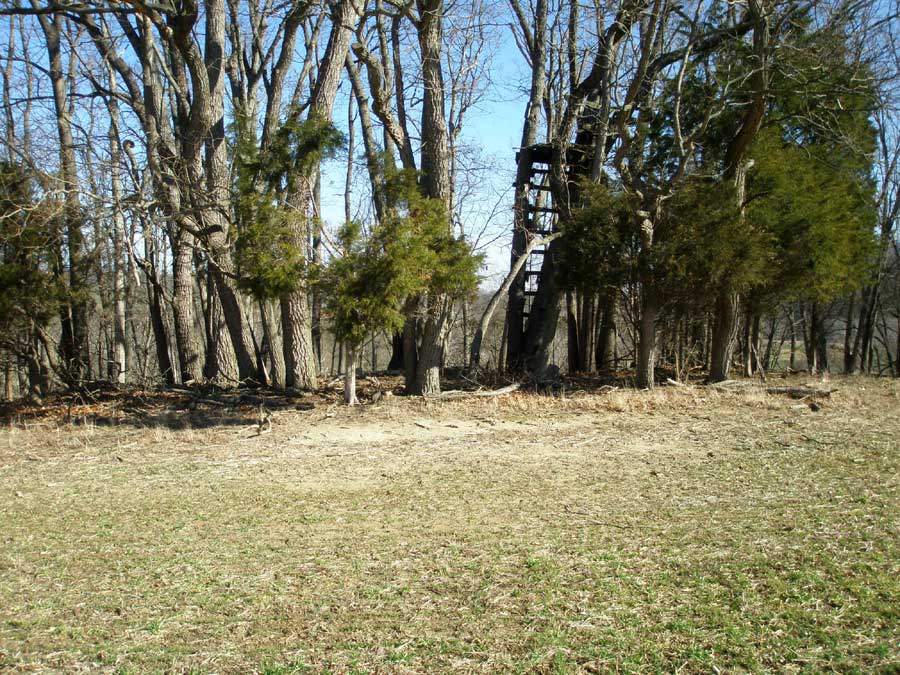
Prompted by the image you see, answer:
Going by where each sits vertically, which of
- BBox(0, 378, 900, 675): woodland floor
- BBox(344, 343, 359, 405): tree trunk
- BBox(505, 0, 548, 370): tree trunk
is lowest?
BBox(0, 378, 900, 675): woodland floor

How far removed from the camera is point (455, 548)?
17.7 feet

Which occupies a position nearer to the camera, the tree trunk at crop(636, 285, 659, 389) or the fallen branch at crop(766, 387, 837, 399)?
the fallen branch at crop(766, 387, 837, 399)

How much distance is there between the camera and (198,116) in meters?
11.4

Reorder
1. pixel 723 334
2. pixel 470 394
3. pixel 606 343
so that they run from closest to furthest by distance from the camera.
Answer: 1. pixel 470 394
2. pixel 723 334
3. pixel 606 343

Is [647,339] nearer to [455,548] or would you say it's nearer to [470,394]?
[470,394]

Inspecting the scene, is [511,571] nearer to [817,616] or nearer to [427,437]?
Result: [817,616]

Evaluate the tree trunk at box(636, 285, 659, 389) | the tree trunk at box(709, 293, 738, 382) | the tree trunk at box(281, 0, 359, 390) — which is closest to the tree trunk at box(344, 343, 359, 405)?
the tree trunk at box(281, 0, 359, 390)

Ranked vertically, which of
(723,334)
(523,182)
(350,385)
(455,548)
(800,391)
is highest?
(523,182)

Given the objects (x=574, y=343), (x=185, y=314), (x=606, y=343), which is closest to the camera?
(x=185, y=314)

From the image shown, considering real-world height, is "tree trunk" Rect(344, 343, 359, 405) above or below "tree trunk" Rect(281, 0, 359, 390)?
below

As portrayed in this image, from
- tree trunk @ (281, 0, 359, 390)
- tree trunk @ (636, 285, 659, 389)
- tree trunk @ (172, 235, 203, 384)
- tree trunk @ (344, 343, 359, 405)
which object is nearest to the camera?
tree trunk @ (281, 0, 359, 390)

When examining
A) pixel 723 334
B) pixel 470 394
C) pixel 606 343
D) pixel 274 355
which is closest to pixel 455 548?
pixel 470 394

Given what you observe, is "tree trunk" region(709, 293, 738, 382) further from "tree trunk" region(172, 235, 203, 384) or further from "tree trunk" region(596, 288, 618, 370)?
"tree trunk" region(172, 235, 203, 384)

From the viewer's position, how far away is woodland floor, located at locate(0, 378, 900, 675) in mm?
3850
